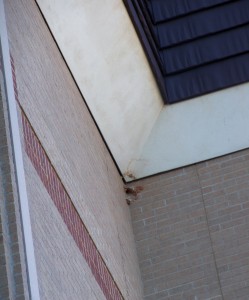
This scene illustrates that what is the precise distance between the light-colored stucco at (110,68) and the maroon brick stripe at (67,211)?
217 cm

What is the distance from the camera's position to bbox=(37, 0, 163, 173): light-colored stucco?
11.8 meters

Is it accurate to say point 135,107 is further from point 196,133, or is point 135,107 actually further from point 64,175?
point 64,175

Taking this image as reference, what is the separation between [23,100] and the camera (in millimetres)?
9328

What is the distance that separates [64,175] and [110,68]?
2.76 meters

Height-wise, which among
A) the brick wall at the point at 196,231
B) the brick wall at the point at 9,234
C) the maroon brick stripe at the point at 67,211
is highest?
the brick wall at the point at 196,231

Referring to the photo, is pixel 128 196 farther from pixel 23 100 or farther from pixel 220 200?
pixel 23 100

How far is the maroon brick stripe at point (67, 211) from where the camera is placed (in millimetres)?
9180

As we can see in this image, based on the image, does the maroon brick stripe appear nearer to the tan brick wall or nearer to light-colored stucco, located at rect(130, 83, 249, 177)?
the tan brick wall

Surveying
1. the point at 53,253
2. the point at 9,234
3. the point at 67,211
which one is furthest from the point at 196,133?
the point at 9,234

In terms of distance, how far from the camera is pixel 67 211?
9898mm

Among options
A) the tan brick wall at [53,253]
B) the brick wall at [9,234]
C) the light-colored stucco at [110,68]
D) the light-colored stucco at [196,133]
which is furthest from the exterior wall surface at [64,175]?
the light-colored stucco at [196,133]

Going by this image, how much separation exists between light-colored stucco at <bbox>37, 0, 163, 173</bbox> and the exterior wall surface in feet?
0.63

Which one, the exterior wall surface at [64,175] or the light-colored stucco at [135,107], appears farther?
the light-colored stucco at [135,107]

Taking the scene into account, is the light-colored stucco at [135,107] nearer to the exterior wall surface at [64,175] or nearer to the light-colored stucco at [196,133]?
the light-colored stucco at [196,133]
